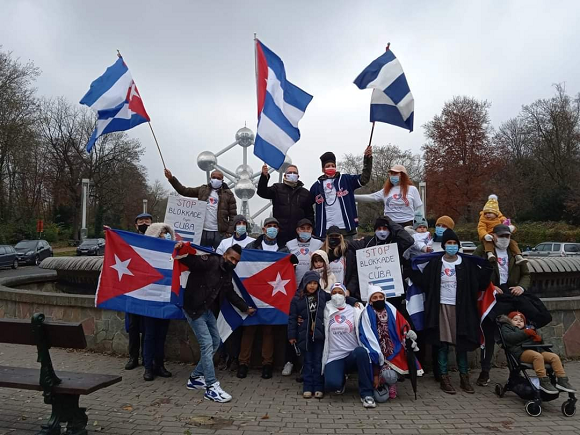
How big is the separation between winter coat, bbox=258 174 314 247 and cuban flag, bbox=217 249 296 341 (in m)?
0.84

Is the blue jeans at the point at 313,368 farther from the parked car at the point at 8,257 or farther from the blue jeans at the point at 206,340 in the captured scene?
the parked car at the point at 8,257

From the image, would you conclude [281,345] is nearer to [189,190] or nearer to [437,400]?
[437,400]

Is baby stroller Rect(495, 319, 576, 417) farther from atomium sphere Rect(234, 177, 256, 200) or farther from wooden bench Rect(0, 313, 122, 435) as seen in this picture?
atomium sphere Rect(234, 177, 256, 200)

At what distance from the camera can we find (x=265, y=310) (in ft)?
21.7

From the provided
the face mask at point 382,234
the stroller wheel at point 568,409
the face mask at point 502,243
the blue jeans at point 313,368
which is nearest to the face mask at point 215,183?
the face mask at point 382,234

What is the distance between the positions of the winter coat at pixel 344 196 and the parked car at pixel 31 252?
29811 mm

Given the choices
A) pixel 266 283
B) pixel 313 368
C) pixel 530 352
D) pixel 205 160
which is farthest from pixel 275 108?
pixel 205 160

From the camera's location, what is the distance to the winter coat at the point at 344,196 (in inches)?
298

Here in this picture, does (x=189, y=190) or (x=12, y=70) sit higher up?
(x=12, y=70)

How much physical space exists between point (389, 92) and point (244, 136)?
12413 millimetres

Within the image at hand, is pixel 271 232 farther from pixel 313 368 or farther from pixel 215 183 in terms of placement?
pixel 313 368

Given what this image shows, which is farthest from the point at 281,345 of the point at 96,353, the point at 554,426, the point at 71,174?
the point at 71,174

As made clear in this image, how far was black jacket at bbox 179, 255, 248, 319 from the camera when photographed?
561cm

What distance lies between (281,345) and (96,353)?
2.88m
